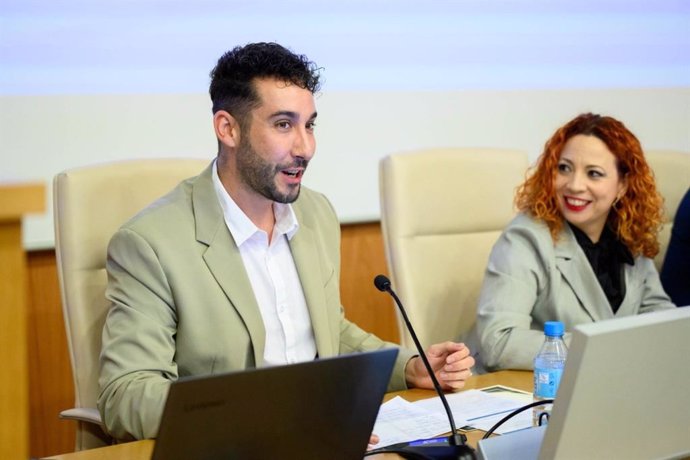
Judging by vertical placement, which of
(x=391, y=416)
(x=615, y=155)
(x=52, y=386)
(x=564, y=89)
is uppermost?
(x=564, y=89)

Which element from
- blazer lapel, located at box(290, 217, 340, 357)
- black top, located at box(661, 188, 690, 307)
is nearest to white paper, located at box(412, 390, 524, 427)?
blazer lapel, located at box(290, 217, 340, 357)

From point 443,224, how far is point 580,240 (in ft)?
1.18

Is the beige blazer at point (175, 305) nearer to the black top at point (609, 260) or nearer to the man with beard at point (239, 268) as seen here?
the man with beard at point (239, 268)

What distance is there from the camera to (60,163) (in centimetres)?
272

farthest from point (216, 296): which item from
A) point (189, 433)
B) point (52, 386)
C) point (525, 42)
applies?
point (525, 42)

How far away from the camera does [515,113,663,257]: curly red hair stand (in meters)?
2.51

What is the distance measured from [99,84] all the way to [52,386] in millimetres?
957

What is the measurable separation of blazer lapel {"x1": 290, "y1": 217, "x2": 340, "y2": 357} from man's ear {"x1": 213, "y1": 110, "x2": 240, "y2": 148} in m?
0.24

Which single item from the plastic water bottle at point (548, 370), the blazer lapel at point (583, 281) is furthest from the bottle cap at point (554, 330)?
the blazer lapel at point (583, 281)

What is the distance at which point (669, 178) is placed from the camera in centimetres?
308

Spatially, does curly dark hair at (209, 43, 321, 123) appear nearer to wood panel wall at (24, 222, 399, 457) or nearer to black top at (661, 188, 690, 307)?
wood panel wall at (24, 222, 399, 457)

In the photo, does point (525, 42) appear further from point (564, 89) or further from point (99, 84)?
point (99, 84)

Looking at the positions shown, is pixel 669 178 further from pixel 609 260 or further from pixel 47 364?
pixel 47 364

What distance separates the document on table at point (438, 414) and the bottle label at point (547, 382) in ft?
0.12
